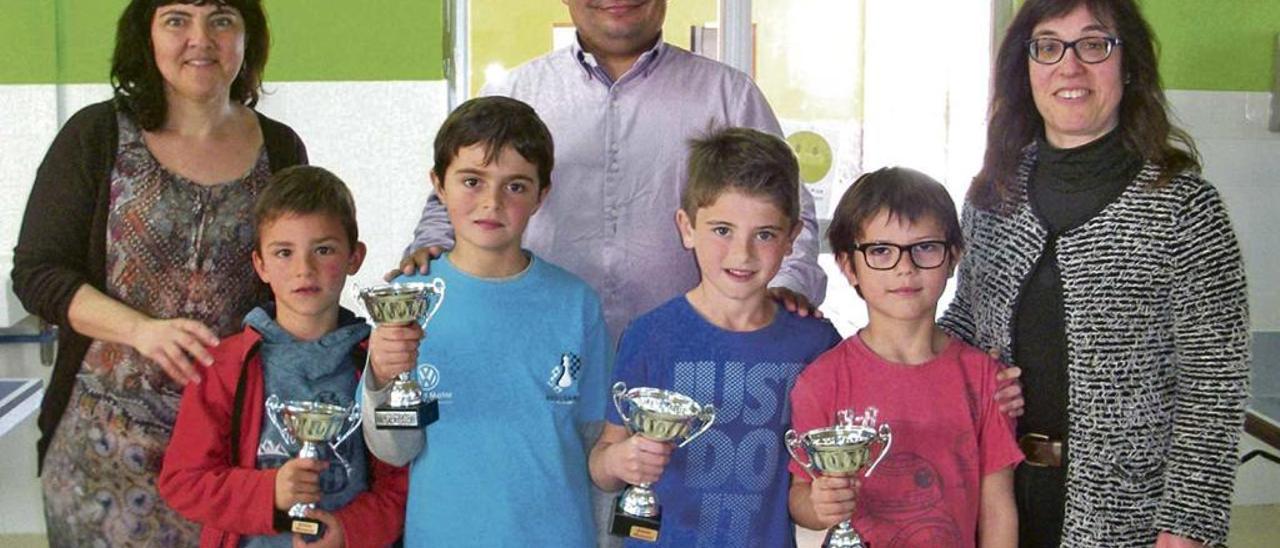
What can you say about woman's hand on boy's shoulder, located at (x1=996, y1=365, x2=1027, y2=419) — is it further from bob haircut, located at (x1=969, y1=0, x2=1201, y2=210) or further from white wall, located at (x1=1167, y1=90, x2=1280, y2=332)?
white wall, located at (x1=1167, y1=90, x2=1280, y2=332)

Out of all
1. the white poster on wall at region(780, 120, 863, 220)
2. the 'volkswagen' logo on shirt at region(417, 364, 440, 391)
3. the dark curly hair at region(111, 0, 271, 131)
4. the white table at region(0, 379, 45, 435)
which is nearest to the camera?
the 'volkswagen' logo on shirt at region(417, 364, 440, 391)

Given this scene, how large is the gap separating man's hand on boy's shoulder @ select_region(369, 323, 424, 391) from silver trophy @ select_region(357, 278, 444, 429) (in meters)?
0.01

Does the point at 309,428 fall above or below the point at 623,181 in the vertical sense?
below

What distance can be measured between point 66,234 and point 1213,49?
4.65 metres

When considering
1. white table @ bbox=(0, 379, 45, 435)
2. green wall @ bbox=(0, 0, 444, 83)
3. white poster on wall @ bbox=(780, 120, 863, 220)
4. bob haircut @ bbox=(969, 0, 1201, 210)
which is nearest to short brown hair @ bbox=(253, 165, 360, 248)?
bob haircut @ bbox=(969, 0, 1201, 210)

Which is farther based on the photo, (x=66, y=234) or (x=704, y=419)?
(x=66, y=234)

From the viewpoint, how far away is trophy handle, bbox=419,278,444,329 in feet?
7.92

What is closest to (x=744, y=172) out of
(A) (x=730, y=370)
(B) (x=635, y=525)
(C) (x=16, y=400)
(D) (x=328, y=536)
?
(A) (x=730, y=370)

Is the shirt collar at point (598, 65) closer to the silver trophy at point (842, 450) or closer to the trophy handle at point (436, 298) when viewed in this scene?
the trophy handle at point (436, 298)

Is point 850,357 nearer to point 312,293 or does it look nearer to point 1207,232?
point 1207,232

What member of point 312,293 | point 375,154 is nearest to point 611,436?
point 312,293

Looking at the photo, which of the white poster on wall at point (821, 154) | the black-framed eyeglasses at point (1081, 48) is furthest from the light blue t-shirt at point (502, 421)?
the white poster on wall at point (821, 154)

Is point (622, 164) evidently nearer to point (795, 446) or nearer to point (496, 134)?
point (496, 134)

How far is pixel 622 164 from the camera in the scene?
9.75 ft
